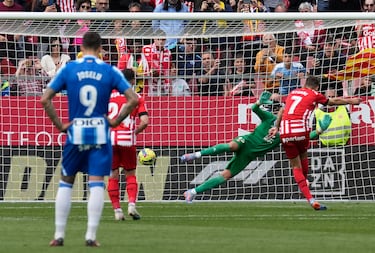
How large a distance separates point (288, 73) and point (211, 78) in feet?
4.80

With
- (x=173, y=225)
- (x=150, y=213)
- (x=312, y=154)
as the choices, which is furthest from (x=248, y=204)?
(x=173, y=225)

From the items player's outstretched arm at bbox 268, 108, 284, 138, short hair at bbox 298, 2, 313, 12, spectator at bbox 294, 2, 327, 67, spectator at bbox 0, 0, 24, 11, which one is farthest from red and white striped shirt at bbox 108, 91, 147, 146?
short hair at bbox 298, 2, 313, 12

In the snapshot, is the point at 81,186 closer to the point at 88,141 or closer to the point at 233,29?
the point at 233,29

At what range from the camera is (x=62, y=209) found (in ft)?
38.4

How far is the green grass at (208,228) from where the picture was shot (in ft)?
38.3

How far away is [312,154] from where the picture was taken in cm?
2130

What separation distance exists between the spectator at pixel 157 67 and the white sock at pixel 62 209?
927cm

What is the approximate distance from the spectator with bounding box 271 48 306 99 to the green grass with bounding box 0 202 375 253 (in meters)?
2.22

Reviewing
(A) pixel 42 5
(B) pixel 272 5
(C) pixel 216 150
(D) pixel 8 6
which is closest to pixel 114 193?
(C) pixel 216 150

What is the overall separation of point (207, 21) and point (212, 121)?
1888 millimetres

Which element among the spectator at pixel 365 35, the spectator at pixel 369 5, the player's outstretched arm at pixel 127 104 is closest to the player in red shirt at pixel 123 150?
the player's outstretched arm at pixel 127 104

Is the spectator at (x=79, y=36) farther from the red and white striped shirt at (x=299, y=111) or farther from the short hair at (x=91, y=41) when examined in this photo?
the short hair at (x=91, y=41)

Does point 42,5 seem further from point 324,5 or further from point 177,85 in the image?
point 324,5

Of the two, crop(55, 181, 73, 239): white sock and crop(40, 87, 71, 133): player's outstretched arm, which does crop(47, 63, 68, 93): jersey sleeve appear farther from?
crop(55, 181, 73, 239): white sock
